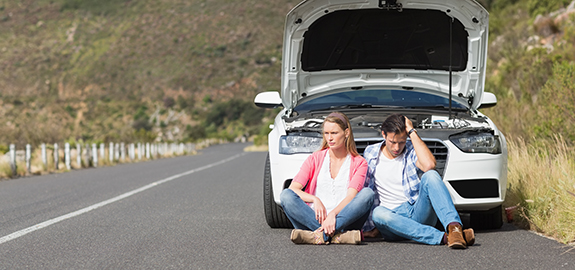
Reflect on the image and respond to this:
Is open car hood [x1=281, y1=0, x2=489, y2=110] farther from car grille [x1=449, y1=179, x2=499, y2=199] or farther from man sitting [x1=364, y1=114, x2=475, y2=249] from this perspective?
man sitting [x1=364, y1=114, x2=475, y2=249]

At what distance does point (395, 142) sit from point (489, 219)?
1.50 meters

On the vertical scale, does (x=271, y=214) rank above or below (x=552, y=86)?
below

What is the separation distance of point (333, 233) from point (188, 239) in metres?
1.32

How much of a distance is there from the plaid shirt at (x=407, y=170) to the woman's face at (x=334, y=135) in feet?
1.00

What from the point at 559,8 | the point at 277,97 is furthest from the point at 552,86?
the point at 559,8

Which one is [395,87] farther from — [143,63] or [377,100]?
[143,63]

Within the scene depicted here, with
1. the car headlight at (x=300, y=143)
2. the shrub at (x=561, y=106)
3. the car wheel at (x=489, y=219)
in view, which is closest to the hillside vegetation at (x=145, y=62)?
the shrub at (x=561, y=106)

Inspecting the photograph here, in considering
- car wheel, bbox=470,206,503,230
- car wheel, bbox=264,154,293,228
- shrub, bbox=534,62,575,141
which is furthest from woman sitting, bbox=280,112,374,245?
shrub, bbox=534,62,575,141

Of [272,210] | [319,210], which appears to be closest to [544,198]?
[319,210]

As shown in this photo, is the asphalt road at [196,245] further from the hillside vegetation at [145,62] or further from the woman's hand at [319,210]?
the hillside vegetation at [145,62]

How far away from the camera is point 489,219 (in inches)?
242

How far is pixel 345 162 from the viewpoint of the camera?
5488mm

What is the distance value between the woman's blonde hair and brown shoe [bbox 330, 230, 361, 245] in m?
0.66

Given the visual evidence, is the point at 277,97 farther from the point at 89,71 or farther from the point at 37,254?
the point at 89,71
